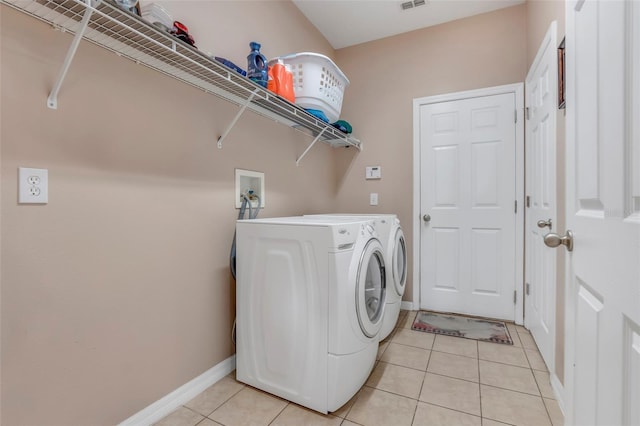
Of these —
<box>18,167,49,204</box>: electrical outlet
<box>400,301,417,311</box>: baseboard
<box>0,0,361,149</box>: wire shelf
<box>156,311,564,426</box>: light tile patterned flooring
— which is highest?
<box>0,0,361,149</box>: wire shelf

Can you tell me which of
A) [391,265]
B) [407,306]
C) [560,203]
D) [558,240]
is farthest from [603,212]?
[407,306]

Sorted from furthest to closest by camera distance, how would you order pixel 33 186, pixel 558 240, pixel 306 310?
pixel 306 310 < pixel 33 186 < pixel 558 240

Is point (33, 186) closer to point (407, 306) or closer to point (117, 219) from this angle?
point (117, 219)

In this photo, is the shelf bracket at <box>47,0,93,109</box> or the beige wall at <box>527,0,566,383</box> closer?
the shelf bracket at <box>47,0,93,109</box>

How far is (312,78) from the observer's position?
1975 millimetres

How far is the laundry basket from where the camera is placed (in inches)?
76.1

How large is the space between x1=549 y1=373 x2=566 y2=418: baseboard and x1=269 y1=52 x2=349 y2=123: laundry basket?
6.90ft

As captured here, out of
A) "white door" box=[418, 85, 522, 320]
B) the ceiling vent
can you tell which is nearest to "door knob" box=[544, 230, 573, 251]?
"white door" box=[418, 85, 522, 320]

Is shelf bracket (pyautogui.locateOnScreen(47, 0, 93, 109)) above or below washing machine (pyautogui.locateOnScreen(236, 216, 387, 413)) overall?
above

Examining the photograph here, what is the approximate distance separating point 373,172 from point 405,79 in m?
0.94

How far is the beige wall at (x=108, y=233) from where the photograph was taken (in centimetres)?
96

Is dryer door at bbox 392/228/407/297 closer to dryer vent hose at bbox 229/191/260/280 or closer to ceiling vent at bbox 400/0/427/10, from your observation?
dryer vent hose at bbox 229/191/260/280

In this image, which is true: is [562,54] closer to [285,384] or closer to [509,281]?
[509,281]

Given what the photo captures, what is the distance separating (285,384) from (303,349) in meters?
0.23
